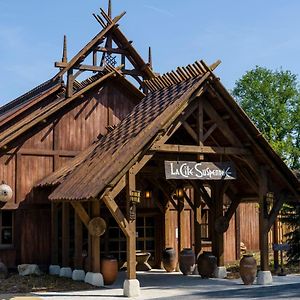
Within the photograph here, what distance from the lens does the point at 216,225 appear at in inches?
750

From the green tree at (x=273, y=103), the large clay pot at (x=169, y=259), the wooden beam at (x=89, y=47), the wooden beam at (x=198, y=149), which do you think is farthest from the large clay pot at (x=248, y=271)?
the green tree at (x=273, y=103)

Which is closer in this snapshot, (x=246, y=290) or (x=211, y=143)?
(x=246, y=290)

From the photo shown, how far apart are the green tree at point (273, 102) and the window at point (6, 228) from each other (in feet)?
97.0

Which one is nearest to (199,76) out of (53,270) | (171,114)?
(171,114)

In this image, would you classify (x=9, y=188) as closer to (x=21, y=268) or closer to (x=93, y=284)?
(x=21, y=268)

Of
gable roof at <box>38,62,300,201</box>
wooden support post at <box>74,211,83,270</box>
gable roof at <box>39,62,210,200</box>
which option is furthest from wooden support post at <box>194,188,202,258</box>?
wooden support post at <box>74,211,83,270</box>

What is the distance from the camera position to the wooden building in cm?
1531

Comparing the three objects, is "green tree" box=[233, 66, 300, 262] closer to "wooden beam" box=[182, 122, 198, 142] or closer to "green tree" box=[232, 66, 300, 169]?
"green tree" box=[232, 66, 300, 169]

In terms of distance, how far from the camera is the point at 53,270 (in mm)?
19125

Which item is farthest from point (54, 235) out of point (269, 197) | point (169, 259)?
point (269, 197)

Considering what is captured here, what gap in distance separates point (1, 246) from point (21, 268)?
1.10 meters

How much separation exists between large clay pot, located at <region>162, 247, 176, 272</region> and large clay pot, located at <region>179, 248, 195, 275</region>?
77cm

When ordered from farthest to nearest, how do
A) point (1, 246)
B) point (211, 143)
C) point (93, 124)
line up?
point (93, 124), point (1, 246), point (211, 143)

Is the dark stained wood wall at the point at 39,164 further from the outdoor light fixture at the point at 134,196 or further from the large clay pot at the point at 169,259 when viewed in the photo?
the outdoor light fixture at the point at 134,196
